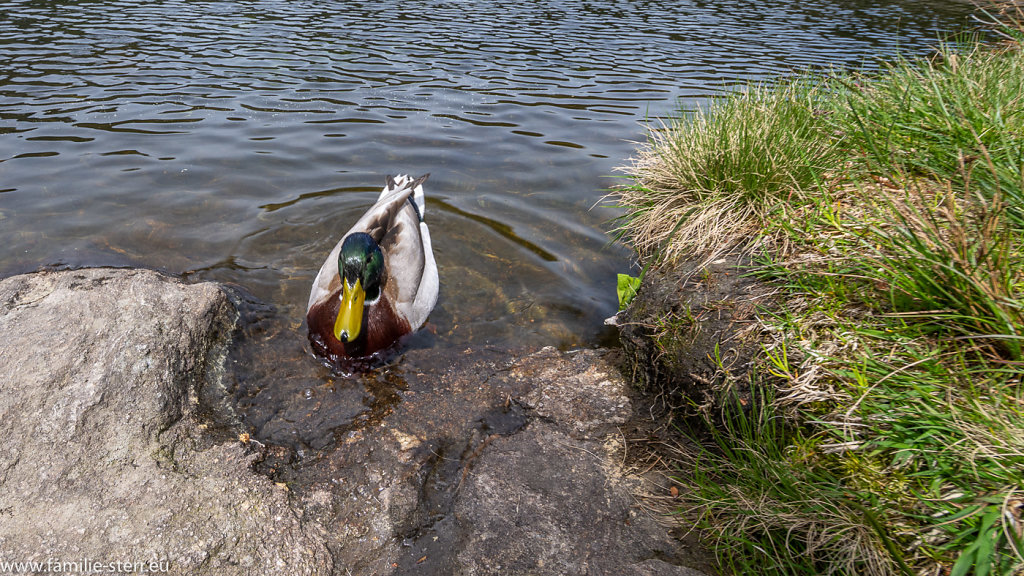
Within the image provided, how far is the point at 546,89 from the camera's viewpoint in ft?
29.8

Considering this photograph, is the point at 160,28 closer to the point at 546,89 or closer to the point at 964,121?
the point at 546,89

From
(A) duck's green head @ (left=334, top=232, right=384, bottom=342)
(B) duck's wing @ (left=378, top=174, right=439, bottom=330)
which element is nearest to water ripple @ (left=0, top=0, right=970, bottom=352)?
(B) duck's wing @ (left=378, top=174, right=439, bottom=330)

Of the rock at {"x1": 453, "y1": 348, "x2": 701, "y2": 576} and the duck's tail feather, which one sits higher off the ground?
the duck's tail feather

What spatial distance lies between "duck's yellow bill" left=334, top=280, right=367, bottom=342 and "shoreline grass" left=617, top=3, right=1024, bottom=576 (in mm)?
1926

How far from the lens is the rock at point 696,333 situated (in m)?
2.47

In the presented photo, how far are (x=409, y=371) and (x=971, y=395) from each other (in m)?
2.68

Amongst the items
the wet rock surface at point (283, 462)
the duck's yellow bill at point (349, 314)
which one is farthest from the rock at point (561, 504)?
the duck's yellow bill at point (349, 314)

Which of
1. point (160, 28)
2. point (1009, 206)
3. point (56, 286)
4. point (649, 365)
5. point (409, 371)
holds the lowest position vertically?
point (409, 371)

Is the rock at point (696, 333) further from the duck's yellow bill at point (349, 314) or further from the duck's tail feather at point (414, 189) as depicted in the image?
the duck's tail feather at point (414, 189)

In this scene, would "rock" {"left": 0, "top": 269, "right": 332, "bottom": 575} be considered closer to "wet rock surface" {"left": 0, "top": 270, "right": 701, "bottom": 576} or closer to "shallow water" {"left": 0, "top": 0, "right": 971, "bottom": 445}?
"wet rock surface" {"left": 0, "top": 270, "right": 701, "bottom": 576}

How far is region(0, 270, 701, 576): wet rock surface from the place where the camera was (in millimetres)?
2092

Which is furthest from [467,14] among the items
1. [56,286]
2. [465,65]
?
[56,286]

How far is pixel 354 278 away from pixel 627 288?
5.38ft

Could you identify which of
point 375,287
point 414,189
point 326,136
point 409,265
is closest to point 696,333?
point 375,287
